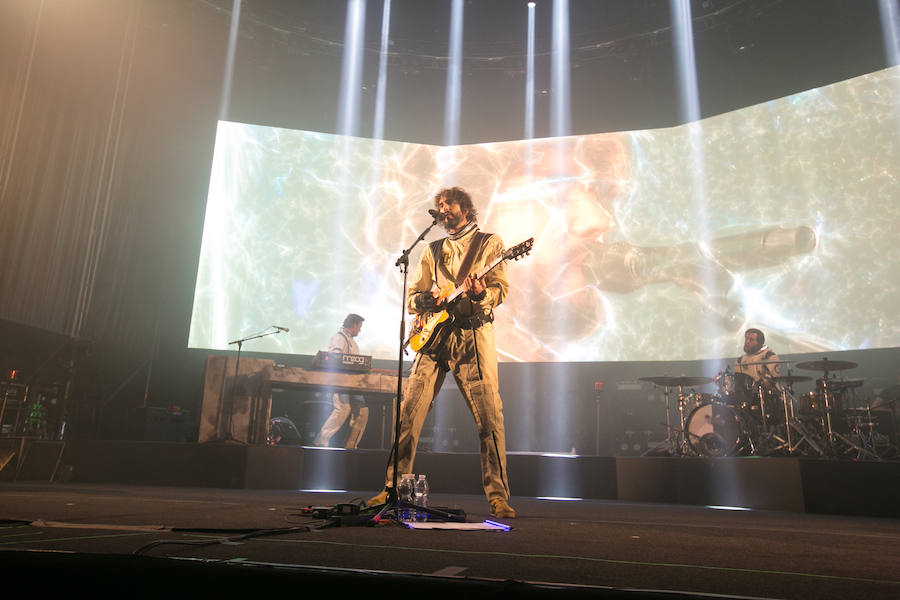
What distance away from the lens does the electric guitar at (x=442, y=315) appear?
147 inches

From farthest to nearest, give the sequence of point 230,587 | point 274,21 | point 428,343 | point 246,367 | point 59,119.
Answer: point 274,21, point 59,119, point 246,367, point 428,343, point 230,587

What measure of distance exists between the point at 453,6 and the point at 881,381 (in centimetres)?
817

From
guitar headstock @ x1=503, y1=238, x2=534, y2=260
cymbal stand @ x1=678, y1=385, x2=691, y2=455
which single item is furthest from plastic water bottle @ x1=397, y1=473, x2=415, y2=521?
cymbal stand @ x1=678, y1=385, x2=691, y2=455

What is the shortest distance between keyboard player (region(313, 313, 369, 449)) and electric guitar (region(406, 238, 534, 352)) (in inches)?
156

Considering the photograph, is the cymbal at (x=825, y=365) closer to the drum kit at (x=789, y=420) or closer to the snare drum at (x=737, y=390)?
the drum kit at (x=789, y=420)

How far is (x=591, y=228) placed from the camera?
922 cm

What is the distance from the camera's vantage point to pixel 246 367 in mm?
6836

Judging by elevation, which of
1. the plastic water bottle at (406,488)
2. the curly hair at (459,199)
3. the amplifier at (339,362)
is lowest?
the plastic water bottle at (406,488)

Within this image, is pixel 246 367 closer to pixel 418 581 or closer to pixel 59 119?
pixel 59 119

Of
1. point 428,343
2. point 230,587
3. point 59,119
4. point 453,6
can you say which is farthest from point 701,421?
point 59,119

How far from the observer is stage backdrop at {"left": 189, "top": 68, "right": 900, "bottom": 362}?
7820 mm

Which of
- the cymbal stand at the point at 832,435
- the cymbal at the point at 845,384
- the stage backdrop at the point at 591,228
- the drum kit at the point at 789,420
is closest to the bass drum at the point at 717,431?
the drum kit at the point at 789,420

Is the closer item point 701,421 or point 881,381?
point 701,421

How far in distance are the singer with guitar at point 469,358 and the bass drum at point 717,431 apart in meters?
3.99
